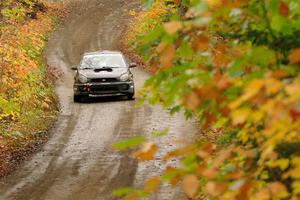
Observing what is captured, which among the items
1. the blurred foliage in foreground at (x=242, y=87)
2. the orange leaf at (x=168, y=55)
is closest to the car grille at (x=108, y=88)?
the blurred foliage in foreground at (x=242, y=87)

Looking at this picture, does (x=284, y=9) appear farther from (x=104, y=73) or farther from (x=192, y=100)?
(x=104, y=73)

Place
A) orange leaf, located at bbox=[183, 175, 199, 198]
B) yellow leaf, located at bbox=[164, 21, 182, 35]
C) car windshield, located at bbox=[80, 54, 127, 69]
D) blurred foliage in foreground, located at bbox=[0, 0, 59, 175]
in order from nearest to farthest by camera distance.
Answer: yellow leaf, located at bbox=[164, 21, 182, 35] → orange leaf, located at bbox=[183, 175, 199, 198] → blurred foliage in foreground, located at bbox=[0, 0, 59, 175] → car windshield, located at bbox=[80, 54, 127, 69]

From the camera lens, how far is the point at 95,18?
43.3m

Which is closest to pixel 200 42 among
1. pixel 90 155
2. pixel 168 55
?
pixel 168 55

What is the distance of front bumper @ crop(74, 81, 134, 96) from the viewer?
69.1 feet

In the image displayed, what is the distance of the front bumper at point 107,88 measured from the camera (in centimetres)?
2106

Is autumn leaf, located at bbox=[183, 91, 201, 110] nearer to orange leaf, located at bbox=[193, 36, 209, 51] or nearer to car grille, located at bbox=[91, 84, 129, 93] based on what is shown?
orange leaf, located at bbox=[193, 36, 209, 51]

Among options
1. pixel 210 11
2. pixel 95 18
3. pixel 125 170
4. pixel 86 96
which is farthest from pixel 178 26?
pixel 95 18

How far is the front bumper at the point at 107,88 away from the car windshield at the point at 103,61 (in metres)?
0.84

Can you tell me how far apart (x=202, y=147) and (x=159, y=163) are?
967 cm

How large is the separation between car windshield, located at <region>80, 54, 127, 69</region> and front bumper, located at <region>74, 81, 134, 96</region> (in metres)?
0.84

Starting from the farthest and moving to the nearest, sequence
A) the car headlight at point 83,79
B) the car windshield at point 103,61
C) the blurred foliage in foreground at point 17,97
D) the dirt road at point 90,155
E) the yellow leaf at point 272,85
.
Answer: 1. the car windshield at point 103,61
2. the car headlight at point 83,79
3. the blurred foliage in foreground at point 17,97
4. the dirt road at point 90,155
5. the yellow leaf at point 272,85

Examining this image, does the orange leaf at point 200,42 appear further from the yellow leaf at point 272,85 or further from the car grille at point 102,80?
the car grille at point 102,80

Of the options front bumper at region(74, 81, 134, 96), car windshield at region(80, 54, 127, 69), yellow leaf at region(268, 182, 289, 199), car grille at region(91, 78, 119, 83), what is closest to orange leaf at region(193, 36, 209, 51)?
yellow leaf at region(268, 182, 289, 199)
